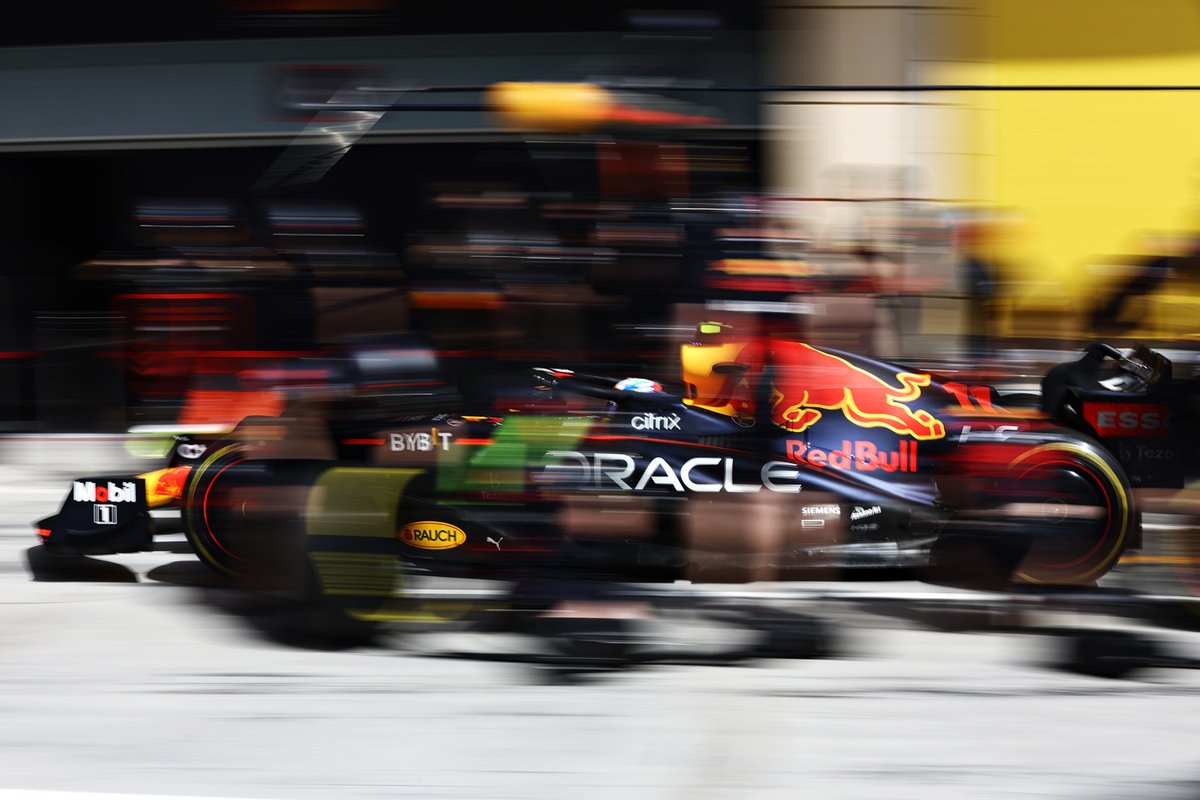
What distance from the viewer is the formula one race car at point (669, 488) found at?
3.30 metres

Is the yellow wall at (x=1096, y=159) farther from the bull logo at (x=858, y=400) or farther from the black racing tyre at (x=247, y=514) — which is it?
the black racing tyre at (x=247, y=514)

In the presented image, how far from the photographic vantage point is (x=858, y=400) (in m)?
3.89

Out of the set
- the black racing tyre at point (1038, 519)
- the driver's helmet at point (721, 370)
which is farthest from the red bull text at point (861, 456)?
the black racing tyre at point (1038, 519)

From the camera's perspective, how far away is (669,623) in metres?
3.50

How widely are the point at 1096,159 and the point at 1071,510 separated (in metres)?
1.01

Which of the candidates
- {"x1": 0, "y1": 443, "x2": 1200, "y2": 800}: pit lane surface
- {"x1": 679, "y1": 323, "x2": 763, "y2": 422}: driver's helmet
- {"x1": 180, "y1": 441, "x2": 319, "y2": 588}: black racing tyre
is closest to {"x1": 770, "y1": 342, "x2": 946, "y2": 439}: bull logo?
{"x1": 679, "y1": 323, "x2": 763, "y2": 422}: driver's helmet

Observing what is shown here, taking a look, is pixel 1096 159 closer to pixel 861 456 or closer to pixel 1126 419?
pixel 1126 419

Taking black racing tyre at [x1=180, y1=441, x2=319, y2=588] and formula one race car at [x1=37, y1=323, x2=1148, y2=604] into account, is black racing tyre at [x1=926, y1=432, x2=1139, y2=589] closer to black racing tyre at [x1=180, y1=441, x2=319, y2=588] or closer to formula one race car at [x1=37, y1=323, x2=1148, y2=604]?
formula one race car at [x1=37, y1=323, x2=1148, y2=604]

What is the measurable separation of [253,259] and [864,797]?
82.1 inches

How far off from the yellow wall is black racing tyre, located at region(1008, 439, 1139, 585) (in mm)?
533

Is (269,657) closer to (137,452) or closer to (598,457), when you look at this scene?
(598,457)

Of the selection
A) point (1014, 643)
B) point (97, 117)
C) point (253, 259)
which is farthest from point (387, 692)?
point (97, 117)

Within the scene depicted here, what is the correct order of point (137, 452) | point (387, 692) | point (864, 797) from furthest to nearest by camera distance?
point (137, 452)
point (387, 692)
point (864, 797)

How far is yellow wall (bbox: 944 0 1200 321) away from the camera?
3.25m
